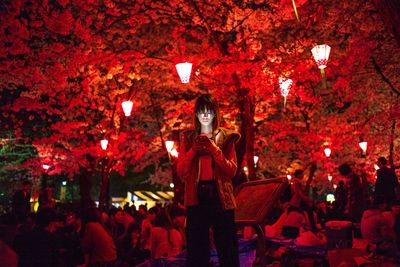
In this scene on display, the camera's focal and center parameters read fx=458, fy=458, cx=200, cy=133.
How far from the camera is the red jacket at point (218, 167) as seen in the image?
406cm

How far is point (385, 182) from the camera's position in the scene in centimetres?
1091

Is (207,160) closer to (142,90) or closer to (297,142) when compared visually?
(142,90)

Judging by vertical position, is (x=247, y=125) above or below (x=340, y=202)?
above

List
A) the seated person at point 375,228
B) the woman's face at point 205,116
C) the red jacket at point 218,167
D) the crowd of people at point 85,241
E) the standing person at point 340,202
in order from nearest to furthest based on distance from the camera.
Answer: the red jacket at point 218,167
the woman's face at point 205,116
the crowd of people at point 85,241
the seated person at point 375,228
the standing person at point 340,202

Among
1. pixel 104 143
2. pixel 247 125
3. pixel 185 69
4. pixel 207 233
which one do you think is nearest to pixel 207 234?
pixel 207 233

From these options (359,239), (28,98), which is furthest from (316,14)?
(28,98)

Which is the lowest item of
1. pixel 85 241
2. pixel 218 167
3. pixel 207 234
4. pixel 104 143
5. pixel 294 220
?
pixel 85 241

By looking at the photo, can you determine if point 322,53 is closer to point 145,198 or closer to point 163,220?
point 163,220

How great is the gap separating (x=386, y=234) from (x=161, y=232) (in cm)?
416

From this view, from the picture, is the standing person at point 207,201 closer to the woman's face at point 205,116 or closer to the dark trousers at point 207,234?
the dark trousers at point 207,234

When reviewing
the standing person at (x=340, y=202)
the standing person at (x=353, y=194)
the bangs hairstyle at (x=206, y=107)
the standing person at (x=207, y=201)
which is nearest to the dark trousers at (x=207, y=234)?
the standing person at (x=207, y=201)

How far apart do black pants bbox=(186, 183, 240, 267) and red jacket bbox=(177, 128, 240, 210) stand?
0.09 metres

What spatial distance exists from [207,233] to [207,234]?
1 cm

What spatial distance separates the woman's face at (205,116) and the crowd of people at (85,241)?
203cm
